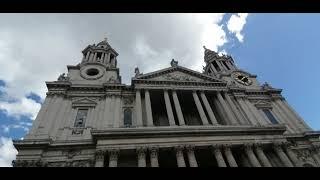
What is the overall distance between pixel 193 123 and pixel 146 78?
6.98 meters

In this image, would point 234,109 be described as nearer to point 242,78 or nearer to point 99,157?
point 242,78

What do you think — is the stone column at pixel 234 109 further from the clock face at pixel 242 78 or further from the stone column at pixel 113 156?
the stone column at pixel 113 156

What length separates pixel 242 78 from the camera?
35500mm

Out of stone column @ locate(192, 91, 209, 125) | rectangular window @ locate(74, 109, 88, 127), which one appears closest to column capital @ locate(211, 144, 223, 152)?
stone column @ locate(192, 91, 209, 125)

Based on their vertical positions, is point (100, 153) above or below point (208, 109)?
below

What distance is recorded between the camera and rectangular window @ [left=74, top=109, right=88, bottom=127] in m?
24.0

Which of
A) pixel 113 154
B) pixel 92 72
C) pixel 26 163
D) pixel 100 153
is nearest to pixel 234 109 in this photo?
pixel 113 154

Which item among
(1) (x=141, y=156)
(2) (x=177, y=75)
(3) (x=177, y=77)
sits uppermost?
(2) (x=177, y=75)

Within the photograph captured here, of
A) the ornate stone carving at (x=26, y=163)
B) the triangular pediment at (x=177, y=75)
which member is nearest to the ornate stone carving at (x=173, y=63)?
the triangular pediment at (x=177, y=75)

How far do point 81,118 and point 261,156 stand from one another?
16076 mm

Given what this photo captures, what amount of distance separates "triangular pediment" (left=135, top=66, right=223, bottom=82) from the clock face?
586 cm

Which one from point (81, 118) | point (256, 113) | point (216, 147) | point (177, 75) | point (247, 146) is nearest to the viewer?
point (216, 147)

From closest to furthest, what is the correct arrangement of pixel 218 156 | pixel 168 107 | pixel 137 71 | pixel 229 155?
pixel 218 156
pixel 229 155
pixel 168 107
pixel 137 71

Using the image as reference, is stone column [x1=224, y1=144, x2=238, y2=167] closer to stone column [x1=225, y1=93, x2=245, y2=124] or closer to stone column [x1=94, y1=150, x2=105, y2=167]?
stone column [x1=225, y1=93, x2=245, y2=124]
